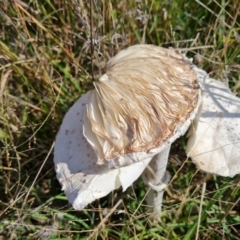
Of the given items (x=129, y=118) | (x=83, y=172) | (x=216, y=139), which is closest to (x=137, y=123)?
(x=129, y=118)

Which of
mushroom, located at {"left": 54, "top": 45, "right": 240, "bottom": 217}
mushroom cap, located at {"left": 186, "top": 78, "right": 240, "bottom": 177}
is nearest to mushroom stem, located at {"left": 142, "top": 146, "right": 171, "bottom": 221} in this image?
mushroom, located at {"left": 54, "top": 45, "right": 240, "bottom": 217}

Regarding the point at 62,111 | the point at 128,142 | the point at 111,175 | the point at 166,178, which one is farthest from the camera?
the point at 62,111

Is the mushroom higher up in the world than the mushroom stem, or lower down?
higher up

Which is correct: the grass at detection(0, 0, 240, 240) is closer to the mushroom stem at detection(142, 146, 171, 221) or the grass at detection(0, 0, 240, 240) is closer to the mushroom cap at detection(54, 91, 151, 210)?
the mushroom stem at detection(142, 146, 171, 221)

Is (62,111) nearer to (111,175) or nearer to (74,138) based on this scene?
(74,138)

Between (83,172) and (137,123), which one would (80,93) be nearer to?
(83,172)

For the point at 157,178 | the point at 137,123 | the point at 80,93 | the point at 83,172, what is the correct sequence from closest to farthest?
the point at 137,123, the point at 83,172, the point at 157,178, the point at 80,93

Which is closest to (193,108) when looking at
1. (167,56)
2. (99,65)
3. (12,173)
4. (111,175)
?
(167,56)
